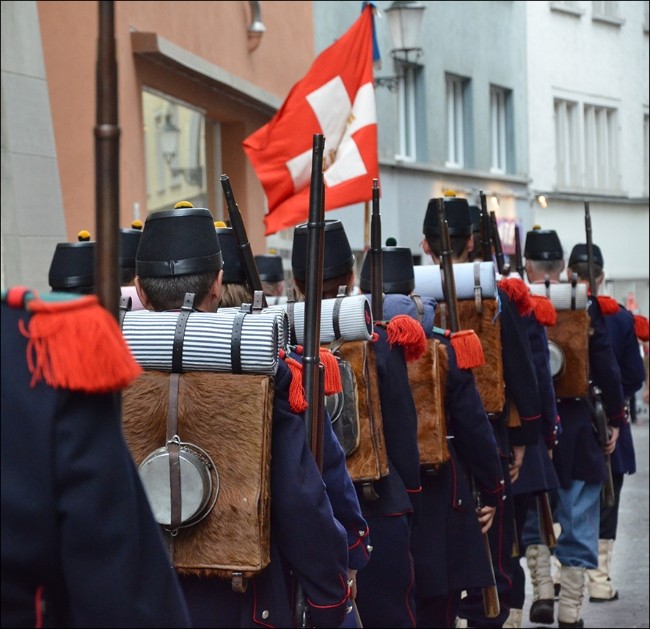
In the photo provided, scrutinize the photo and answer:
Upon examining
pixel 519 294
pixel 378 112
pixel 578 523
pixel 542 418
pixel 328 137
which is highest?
pixel 378 112

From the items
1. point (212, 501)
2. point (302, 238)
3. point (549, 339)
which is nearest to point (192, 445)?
point (212, 501)

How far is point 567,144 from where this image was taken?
30.5 m

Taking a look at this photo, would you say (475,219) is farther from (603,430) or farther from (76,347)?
(76,347)

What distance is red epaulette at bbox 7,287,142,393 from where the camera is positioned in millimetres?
2443

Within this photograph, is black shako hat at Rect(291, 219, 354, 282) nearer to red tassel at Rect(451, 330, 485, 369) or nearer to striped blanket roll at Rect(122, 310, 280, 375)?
red tassel at Rect(451, 330, 485, 369)

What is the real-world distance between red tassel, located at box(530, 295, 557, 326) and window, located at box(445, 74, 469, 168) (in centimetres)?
1737

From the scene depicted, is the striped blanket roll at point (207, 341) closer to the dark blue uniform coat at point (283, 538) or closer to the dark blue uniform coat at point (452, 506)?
the dark blue uniform coat at point (283, 538)

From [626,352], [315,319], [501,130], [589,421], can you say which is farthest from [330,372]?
[501,130]

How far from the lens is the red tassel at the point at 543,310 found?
327 inches

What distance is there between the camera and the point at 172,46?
13.8 m

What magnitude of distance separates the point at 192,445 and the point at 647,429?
62.1 feet

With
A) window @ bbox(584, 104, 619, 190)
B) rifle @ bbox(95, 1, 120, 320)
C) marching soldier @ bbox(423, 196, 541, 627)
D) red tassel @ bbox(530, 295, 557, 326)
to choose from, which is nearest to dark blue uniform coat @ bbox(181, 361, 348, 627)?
rifle @ bbox(95, 1, 120, 320)

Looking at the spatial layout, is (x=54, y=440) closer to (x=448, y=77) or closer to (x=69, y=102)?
(x=69, y=102)

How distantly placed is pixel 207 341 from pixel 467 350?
3053 millimetres
